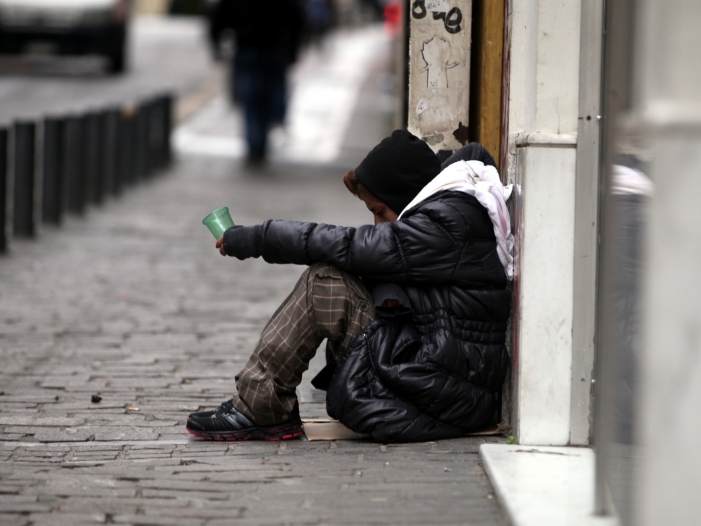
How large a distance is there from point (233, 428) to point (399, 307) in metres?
0.77

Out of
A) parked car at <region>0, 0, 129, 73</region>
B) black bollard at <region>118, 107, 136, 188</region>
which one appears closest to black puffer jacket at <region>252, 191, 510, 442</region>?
black bollard at <region>118, 107, 136, 188</region>

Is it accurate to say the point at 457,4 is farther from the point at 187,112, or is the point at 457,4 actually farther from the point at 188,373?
the point at 187,112

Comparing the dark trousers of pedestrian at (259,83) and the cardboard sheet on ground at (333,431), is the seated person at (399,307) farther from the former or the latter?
the dark trousers of pedestrian at (259,83)

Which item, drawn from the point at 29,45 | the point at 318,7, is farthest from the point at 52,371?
the point at 318,7

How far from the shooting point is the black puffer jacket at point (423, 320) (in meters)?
3.89

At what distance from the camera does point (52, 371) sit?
5230 mm

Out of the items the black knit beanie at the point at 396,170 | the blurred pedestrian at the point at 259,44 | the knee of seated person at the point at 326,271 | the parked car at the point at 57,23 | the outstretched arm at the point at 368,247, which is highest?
the parked car at the point at 57,23

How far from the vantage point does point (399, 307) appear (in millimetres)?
3949

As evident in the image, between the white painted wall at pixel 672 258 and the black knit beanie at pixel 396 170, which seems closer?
the white painted wall at pixel 672 258

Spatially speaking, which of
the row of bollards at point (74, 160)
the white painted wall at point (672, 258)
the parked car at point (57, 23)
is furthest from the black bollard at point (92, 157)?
the parked car at point (57, 23)

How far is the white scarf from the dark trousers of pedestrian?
374 inches

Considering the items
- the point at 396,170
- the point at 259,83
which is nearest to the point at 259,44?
the point at 259,83

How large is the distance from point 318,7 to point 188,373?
27.3m

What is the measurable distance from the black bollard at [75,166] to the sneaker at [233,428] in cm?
628
